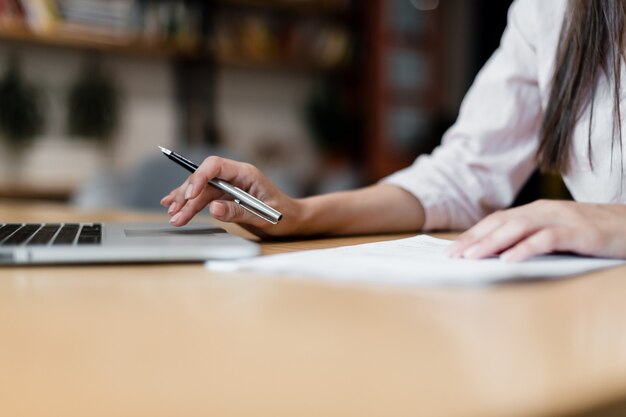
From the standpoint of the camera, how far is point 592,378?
260 mm

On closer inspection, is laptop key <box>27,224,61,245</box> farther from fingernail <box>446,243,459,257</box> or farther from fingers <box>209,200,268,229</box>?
fingernail <box>446,243,459,257</box>

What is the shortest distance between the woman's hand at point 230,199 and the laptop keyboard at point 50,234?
0.09 m

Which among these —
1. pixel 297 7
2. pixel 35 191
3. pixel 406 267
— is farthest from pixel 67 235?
pixel 297 7

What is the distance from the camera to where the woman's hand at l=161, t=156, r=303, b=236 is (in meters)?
0.71

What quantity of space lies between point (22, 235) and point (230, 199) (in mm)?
228

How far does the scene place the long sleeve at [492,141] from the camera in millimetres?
1052

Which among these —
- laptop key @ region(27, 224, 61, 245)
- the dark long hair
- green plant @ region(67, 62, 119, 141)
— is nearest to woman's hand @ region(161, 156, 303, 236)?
laptop key @ region(27, 224, 61, 245)

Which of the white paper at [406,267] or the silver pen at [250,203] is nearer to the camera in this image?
the white paper at [406,267]

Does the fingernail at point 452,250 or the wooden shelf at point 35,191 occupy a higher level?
the fingernail at point 452,250

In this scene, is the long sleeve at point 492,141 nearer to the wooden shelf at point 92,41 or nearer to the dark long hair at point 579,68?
the dark long hair at point 579,68

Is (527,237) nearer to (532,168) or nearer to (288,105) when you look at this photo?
(532,168)

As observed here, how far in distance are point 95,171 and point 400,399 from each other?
149 inches

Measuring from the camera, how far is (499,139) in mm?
1094

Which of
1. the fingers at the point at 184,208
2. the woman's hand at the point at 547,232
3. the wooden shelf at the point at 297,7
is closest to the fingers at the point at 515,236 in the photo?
the woman's hand at the point at 547,232
